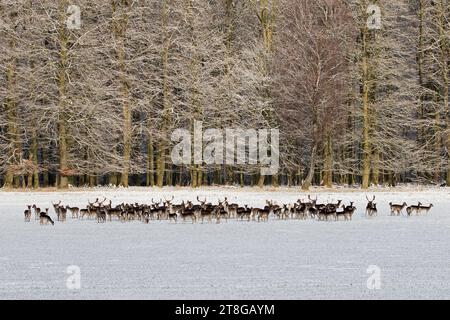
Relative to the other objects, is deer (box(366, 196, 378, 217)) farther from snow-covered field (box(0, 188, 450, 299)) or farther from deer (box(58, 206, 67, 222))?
deer (box(58, 206, 67, 222))

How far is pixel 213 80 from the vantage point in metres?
47.9

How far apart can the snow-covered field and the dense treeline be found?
58.4 feet

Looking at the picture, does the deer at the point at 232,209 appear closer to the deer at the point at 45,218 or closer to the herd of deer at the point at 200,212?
the herd of deer at the point at 200,212

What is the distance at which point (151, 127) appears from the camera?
47.8m

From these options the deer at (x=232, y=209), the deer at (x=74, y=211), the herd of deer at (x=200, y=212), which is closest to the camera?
the herd of deer at (x=200, y=212)

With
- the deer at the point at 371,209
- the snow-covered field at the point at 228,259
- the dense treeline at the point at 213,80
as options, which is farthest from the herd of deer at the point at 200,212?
the dense treeline at the point at 213,80

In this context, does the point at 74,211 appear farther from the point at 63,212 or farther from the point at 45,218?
the point at 45,218

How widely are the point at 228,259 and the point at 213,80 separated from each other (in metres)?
32.7

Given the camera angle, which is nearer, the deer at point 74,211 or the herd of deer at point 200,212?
the herd of deer at point 200,212

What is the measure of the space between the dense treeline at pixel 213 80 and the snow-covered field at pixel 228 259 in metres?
Result: 17.8

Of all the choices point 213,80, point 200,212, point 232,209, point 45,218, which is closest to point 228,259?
point 200,212

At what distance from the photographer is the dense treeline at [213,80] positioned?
43.9m

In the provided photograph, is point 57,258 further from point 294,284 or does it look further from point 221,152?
point 221,152
